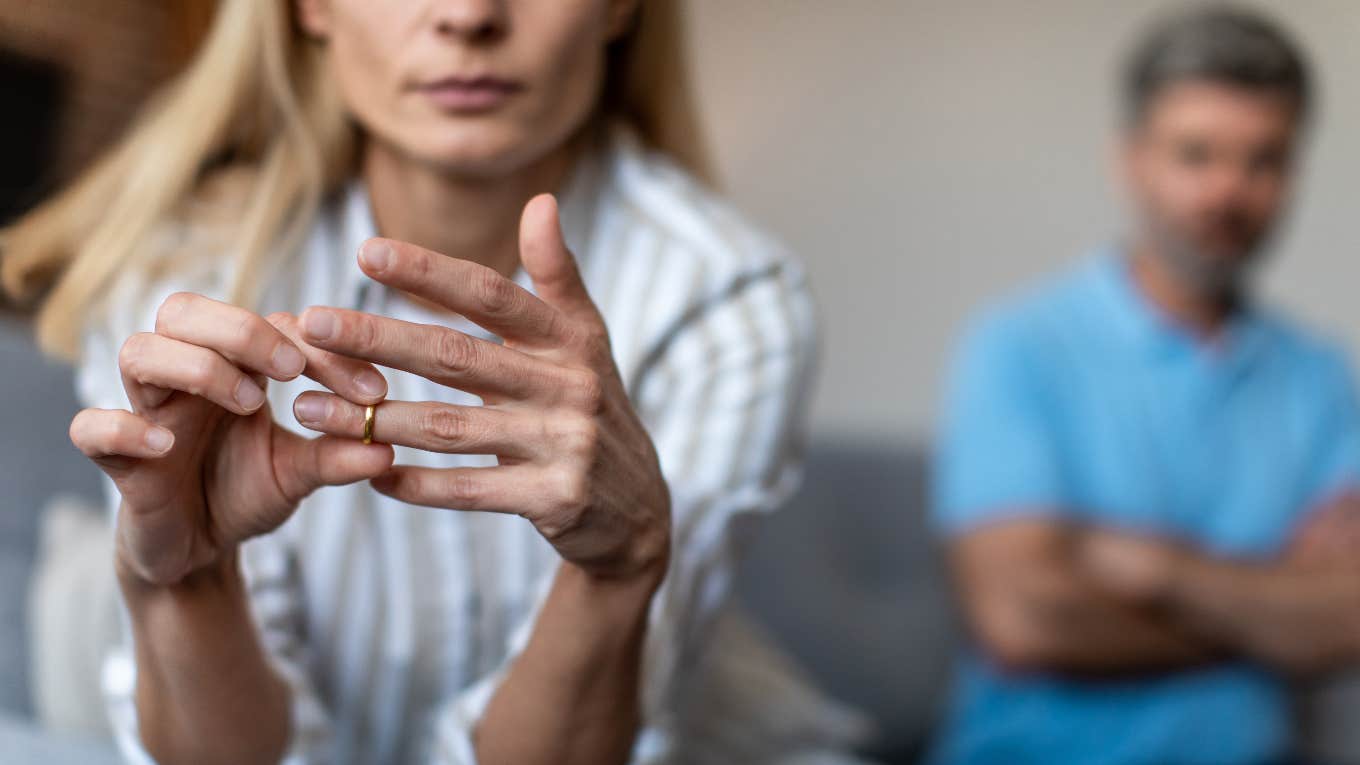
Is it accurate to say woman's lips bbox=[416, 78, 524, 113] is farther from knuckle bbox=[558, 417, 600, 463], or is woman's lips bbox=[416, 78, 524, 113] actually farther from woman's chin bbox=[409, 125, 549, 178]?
knuckle bbox=[558, 417, 600, 463]

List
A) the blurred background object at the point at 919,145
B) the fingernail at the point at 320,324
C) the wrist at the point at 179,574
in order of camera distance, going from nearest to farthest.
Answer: the fingernail at the point at 320,324
the wrist at the point at 179,574
the blurred background object at the point at 919,145

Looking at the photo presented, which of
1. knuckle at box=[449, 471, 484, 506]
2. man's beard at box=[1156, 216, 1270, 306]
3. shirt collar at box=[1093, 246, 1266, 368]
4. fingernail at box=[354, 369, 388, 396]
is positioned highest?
fingernail at box=[354, 369, 388, 396]

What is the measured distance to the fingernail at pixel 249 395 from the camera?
450 mm

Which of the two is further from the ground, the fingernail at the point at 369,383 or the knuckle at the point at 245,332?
Answer: the knuckle at the point at 245,332

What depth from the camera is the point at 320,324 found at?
419 millimetres

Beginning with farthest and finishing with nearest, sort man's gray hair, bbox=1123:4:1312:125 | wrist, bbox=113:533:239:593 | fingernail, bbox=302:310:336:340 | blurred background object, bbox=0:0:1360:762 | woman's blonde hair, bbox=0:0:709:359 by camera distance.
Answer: blurred background object, bbox=0:0:1360:762, man's gray hair, bbox=1123:4:1312:125, woman's blonde hair, bbox=0:0:709:359, wrist, bbox=113:533:239:593, fingernail, bbox=302:310:336:340

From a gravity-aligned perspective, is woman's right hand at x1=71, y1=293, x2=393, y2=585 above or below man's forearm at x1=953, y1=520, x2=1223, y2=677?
above

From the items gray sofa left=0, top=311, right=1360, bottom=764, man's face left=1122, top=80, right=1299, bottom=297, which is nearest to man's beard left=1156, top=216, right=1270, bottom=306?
man's face left=1122, top=80, right=1299, bottom=297

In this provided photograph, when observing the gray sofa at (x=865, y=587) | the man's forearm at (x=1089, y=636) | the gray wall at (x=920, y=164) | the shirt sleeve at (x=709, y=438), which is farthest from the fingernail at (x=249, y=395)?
the gray wall at (x=920, y=164)

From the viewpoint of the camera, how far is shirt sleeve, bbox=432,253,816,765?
27.7 inches

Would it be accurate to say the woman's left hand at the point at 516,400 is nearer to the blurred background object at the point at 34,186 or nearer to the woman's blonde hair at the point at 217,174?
the woman's blonde hair at the point at 217,174

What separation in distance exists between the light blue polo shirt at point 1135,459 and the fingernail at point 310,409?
98 centimetres

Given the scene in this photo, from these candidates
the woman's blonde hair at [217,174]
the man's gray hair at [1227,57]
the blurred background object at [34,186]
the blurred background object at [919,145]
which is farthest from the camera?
the blurred background object at [919,145]

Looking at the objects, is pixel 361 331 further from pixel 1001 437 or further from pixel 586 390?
pixel 1001 437
